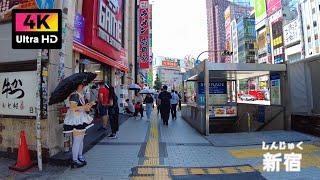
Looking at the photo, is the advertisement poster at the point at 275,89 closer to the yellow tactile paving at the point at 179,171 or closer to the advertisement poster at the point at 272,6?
the yellow tactile paving at the point at 179,171

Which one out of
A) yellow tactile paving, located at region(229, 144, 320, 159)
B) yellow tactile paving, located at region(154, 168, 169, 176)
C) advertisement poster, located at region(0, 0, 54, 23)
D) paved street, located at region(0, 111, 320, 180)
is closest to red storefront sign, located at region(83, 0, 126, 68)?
paved street, located at region(0, 111, 320, 180)

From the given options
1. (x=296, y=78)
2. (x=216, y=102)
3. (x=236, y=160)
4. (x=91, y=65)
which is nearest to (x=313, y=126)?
(x=296, y=78)

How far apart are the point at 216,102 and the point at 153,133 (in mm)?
5252

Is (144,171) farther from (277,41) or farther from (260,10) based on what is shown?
(260,10)

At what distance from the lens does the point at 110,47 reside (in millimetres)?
17578

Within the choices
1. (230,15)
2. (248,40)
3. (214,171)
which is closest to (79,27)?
(214,171)

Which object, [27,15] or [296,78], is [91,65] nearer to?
[296,78]

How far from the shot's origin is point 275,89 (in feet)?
43.2

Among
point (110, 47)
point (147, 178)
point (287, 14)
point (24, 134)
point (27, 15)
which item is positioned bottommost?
point (147, 178)

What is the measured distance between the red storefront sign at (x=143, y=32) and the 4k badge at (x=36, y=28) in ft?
93.9

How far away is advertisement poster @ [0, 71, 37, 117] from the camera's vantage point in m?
7.86

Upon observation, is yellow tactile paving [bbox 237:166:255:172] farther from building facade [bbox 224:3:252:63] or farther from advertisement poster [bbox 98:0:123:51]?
building facade [bbox 224:3:252:63]

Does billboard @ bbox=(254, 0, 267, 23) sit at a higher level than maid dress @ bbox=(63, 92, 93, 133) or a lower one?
higher

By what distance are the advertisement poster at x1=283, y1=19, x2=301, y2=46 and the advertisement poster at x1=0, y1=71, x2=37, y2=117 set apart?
272 ft
